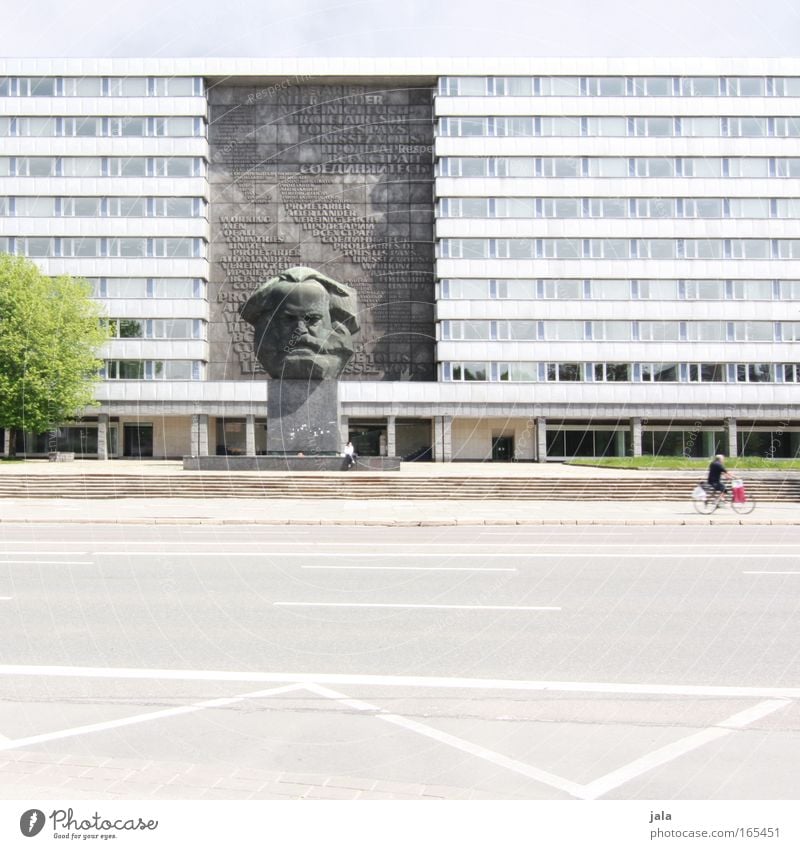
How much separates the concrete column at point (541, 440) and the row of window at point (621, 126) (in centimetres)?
2231

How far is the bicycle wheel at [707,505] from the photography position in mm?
25109

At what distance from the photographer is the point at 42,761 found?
459 cm

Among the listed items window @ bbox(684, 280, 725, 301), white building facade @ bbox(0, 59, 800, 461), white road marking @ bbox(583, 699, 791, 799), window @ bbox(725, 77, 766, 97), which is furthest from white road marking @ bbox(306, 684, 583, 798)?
window @ bbox(725, 77, 766, 97)

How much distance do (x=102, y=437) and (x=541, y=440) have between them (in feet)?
111

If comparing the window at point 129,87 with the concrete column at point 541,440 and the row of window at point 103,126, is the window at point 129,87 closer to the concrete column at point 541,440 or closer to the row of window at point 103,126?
the row of window at point 103,126

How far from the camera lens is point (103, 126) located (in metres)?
63.9

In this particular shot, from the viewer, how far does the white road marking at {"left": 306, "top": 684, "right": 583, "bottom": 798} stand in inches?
174

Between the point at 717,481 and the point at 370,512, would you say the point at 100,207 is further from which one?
the point at 717,481

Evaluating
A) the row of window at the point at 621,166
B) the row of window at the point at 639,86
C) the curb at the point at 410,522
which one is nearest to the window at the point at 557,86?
the row of window at the point at 639,86

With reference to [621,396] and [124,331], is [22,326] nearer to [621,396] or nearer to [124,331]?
[124,331]

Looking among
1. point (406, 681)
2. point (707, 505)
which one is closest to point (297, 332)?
point (707, 505)

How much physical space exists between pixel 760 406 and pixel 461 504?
1690 inches

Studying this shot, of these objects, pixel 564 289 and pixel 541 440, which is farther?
pixel 564 289

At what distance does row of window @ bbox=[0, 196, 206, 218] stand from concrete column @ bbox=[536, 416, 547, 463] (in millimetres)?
31080
